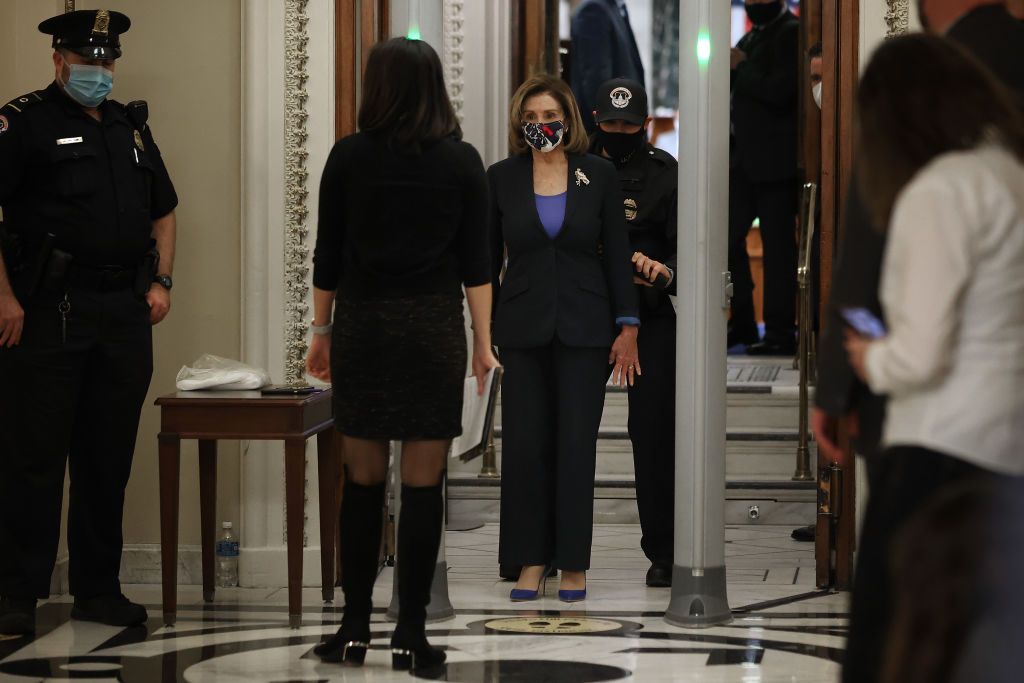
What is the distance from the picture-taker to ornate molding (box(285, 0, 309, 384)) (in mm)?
4957

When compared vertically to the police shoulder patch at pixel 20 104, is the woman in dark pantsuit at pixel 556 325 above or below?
below

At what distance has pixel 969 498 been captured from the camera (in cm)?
149

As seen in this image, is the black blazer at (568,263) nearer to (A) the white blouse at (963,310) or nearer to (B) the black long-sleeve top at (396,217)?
(B) the black long-sleeve top at (396,217)

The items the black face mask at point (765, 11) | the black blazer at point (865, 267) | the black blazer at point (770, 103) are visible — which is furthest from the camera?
the black face mask at point (765, 11)

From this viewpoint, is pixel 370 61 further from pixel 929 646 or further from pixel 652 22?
pixel 652 22

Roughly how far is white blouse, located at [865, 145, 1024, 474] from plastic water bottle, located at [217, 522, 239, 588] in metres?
3.23

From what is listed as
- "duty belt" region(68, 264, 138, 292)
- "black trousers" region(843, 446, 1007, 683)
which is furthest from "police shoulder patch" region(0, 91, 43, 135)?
"black trousers" region(843, 446, 1007, 683)

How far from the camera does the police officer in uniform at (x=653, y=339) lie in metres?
4.99

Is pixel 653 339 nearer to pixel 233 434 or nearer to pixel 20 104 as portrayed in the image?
pixel 233 434

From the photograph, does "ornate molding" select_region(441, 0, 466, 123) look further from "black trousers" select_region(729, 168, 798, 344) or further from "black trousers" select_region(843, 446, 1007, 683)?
"black trousers" select_region(843, 446, 1007, 683)

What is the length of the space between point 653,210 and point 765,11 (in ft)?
10.4

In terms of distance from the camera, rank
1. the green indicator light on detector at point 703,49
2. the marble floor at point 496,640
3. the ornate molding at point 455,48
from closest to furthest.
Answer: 1. the marble floor at point 496,640
2. the green indicator light on detector at point 703,49
3. the ornate molding at point 455,48

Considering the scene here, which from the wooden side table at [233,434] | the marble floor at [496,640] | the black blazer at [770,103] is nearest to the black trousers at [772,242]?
the black blazer at [770,103]

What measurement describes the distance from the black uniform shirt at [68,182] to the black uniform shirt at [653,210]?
1502 millimetres
